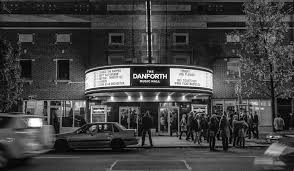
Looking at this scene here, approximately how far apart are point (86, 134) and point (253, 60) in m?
12.3

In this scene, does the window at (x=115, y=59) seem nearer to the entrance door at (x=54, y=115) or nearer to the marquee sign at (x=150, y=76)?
the entrance door at (x=54, y=115)

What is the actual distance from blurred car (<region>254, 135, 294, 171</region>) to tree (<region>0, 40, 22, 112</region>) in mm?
21189

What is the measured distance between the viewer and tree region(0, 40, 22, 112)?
26.1 metres

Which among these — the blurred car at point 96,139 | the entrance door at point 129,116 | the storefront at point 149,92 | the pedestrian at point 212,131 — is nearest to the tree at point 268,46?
the storefront at point 149,92

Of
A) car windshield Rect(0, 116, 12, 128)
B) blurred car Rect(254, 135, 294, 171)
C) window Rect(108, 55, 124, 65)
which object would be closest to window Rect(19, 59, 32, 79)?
window Rect(108, 55, 124, 65)

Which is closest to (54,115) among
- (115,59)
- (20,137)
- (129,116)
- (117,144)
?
(129,116)

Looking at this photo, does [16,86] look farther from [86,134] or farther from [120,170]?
[120,170]

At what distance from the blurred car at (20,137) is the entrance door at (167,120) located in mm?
15806

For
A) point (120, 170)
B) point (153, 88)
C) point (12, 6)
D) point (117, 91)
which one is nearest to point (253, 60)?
point (153, 88)

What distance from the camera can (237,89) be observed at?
26.9 meters

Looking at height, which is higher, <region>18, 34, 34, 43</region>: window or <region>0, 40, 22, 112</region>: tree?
<region>18, 34, 34, 43</region>: window

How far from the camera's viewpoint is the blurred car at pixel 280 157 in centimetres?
791

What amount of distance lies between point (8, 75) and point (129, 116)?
8.90m

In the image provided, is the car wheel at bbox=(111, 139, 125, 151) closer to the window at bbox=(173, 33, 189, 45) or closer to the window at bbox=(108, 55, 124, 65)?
the window at bbox=(108, 55, 124, 65)
